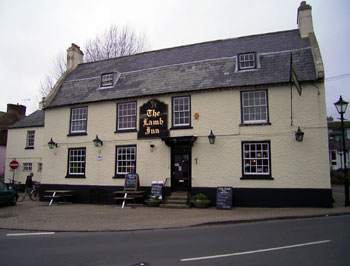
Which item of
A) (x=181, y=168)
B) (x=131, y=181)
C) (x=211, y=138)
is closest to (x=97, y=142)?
(x=131, y=181)

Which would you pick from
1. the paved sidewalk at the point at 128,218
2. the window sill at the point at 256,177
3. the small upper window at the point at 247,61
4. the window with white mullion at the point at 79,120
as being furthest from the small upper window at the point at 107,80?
the window sill at the point at 256,177

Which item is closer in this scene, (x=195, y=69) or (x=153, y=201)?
(x=153, y=201)

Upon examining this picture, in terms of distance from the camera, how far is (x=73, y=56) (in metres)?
23.1

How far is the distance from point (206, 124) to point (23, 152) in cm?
2082

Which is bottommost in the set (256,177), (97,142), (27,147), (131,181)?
(131,181)

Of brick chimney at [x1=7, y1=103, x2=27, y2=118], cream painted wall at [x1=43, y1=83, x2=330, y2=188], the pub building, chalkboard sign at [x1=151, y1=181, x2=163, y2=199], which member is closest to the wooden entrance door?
the pub building

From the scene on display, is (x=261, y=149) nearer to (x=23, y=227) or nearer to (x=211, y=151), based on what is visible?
(x=211, y=151)

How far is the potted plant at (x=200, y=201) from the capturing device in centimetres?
1443

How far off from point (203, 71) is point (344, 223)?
10.6 m

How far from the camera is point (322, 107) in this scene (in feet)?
45.2

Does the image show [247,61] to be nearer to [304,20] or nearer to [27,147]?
[304,20]

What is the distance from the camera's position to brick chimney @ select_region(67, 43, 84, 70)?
22942mm

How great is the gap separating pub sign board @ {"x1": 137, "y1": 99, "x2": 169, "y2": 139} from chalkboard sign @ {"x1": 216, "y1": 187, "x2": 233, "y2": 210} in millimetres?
4420

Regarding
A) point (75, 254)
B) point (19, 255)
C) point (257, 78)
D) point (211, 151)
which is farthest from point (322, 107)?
point (19, 255)
